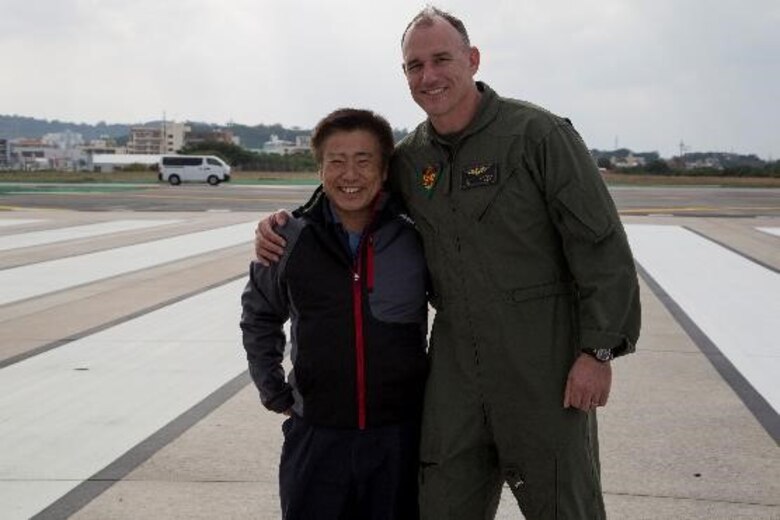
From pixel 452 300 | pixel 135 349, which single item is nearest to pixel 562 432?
pixel 452 300

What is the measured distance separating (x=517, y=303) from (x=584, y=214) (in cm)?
29

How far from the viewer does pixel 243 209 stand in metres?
22.6

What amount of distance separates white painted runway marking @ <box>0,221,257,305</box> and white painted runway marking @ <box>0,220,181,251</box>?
170cm

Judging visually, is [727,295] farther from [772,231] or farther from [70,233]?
[70,233]

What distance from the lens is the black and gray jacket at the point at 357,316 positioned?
7.87 ft

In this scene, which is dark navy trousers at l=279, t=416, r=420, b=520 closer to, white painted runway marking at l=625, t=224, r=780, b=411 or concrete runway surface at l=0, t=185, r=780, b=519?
concrete runway surface at l=0, t=185, r=780, b=519

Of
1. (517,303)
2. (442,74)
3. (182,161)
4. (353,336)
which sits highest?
Answer: (442,74)

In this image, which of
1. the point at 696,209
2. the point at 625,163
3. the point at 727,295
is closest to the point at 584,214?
the point at 727,295

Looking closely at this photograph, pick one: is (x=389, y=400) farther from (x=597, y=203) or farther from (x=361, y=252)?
(x=597, y=203)

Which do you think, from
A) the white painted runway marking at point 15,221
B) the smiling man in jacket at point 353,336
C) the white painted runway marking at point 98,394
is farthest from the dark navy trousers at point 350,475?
the white painted runway marking at point 15,221

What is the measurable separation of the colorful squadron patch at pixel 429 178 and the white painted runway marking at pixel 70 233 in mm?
11733

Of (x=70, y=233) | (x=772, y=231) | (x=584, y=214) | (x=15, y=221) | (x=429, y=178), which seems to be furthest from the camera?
(x=15, y=221)

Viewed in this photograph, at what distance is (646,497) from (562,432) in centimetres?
134

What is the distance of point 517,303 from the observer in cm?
231
